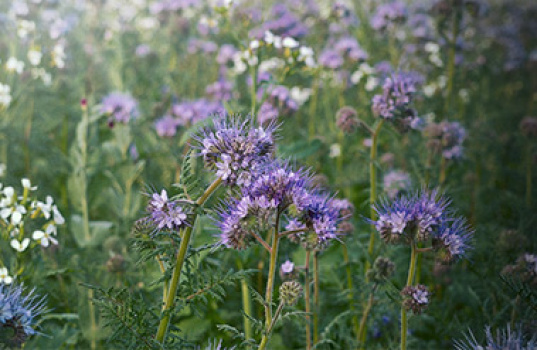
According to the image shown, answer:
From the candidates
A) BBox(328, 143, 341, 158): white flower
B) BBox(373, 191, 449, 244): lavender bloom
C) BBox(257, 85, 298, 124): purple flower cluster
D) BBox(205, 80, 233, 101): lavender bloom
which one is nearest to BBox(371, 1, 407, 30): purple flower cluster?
BBox(328, 143, 341, 158): white flower

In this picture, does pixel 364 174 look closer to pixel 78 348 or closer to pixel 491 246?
pixel 491 246

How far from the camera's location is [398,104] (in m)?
2.59

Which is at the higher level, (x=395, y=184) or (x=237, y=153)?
(x=395, y=184)

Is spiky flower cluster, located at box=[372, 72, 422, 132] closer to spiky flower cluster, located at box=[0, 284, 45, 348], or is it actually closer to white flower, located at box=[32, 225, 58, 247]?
white flower, located at box=[32, 225, 58, 247]

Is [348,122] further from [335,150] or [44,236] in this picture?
[44,236]

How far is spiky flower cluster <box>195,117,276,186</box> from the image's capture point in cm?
161

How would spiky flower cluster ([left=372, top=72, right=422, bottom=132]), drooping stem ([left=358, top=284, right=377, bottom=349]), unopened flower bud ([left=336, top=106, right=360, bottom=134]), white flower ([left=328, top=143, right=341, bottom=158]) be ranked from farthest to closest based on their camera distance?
white flower ([left=328, top=143, right=341, bottom=158]), unopened flower bud ([left=336, top=106, right=360, bottom=134]), spiky flower cluster ([left=372, top=72, right=422, bottom=132]), drooping stem ([left=358, top=284, right=377, bottom=349])

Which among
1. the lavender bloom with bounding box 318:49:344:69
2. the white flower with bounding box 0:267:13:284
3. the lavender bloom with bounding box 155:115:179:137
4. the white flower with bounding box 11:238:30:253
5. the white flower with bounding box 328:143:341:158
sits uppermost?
the lavender bloom with bounding box 318:49:344:69

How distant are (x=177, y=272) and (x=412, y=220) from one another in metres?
0.87

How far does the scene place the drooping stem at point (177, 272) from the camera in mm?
1684

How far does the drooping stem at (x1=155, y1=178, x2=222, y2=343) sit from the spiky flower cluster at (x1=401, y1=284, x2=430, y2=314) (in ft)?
2.64

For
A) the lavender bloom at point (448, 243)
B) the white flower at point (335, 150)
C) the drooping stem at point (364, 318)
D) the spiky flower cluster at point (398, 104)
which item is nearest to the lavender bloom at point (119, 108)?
the white flower at point (335, 150)

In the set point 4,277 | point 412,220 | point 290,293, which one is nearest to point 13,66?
point 4,277

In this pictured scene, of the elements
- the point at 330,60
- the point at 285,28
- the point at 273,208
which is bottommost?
the point at 273,208
